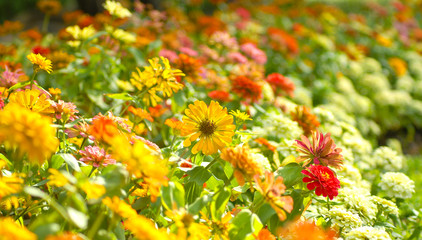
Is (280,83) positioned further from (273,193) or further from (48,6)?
(48,6)

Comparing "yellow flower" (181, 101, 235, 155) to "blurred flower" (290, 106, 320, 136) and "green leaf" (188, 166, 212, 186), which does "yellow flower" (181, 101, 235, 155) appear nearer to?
"green leaf" (188, 166, 212, 186)

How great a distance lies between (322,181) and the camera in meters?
1.14

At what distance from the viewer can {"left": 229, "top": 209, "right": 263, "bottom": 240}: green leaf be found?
0.94m

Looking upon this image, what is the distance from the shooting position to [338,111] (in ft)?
9.01

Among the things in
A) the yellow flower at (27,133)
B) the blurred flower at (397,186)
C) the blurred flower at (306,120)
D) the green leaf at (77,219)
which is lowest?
the blurred flower at (397,186)

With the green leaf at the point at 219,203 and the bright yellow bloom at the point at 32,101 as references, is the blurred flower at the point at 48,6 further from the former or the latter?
the green leaf at the point at 219,203

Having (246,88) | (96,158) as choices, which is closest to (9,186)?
(96,158)

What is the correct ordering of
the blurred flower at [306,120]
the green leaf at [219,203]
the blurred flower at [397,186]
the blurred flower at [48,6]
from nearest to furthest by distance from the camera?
the green leaf at [219,203], the blurred flower at [397,186], the blurred flower at [306,120], the blurred flower at [48,6]

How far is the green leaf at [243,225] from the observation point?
936mm

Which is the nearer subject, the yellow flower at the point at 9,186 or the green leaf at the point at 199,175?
the yellow flower at the point at 9,186

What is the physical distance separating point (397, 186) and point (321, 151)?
23.0 inches

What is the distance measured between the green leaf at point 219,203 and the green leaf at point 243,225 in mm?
57

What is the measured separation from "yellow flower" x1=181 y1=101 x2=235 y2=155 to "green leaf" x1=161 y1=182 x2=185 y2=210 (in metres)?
0.17

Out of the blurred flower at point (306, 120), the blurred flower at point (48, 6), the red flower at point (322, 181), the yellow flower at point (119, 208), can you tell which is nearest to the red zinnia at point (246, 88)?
the blurred flower at point (306, 120)
